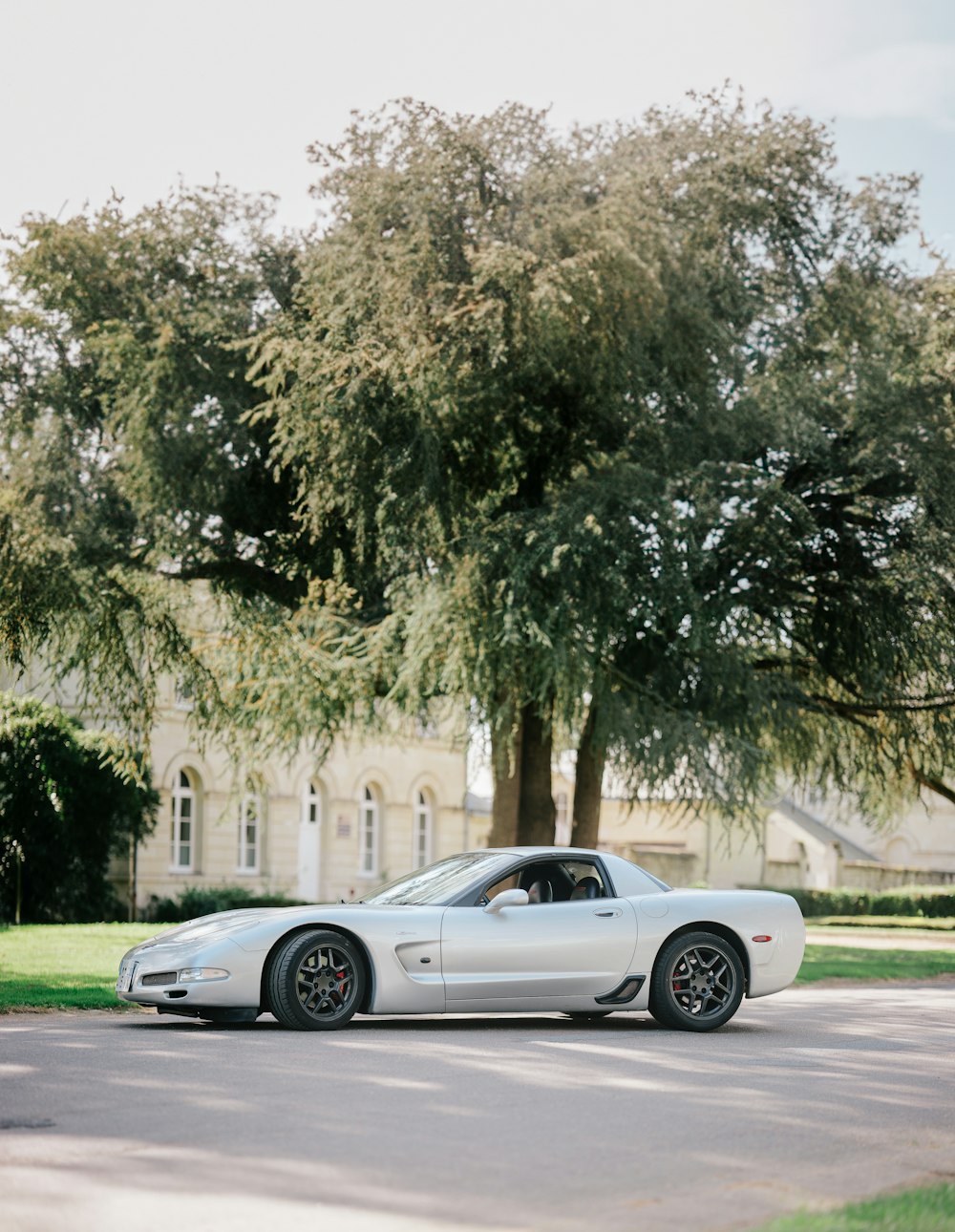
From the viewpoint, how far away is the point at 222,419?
2364 centimetres

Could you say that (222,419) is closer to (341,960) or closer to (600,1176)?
(341,960)

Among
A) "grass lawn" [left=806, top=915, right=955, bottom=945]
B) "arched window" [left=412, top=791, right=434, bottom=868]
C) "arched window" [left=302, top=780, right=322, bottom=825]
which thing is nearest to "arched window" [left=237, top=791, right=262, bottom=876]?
"arched window" [left=302, top=780, right=322, bottom=825]

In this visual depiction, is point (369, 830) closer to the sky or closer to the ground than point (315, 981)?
closer to the sky

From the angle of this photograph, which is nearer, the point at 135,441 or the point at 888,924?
the point at 135,441

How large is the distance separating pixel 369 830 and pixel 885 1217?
42587mm

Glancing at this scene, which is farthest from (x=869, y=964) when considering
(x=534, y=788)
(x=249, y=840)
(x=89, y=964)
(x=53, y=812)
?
(x=249, y=840)

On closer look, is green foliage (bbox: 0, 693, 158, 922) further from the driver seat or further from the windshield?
the driver seat

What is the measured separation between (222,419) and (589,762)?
7930mm

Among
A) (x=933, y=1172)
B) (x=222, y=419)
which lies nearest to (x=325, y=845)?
(x=222, y=419)

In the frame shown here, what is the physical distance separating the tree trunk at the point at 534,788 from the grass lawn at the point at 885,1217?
18.2 m

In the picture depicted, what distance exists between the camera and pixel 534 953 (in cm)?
1162

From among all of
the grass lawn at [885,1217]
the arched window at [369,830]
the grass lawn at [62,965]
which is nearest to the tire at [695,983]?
the grass lawn at [62,965]

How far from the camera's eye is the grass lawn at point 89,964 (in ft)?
47.5

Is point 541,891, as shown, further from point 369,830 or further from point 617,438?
point 369,830
